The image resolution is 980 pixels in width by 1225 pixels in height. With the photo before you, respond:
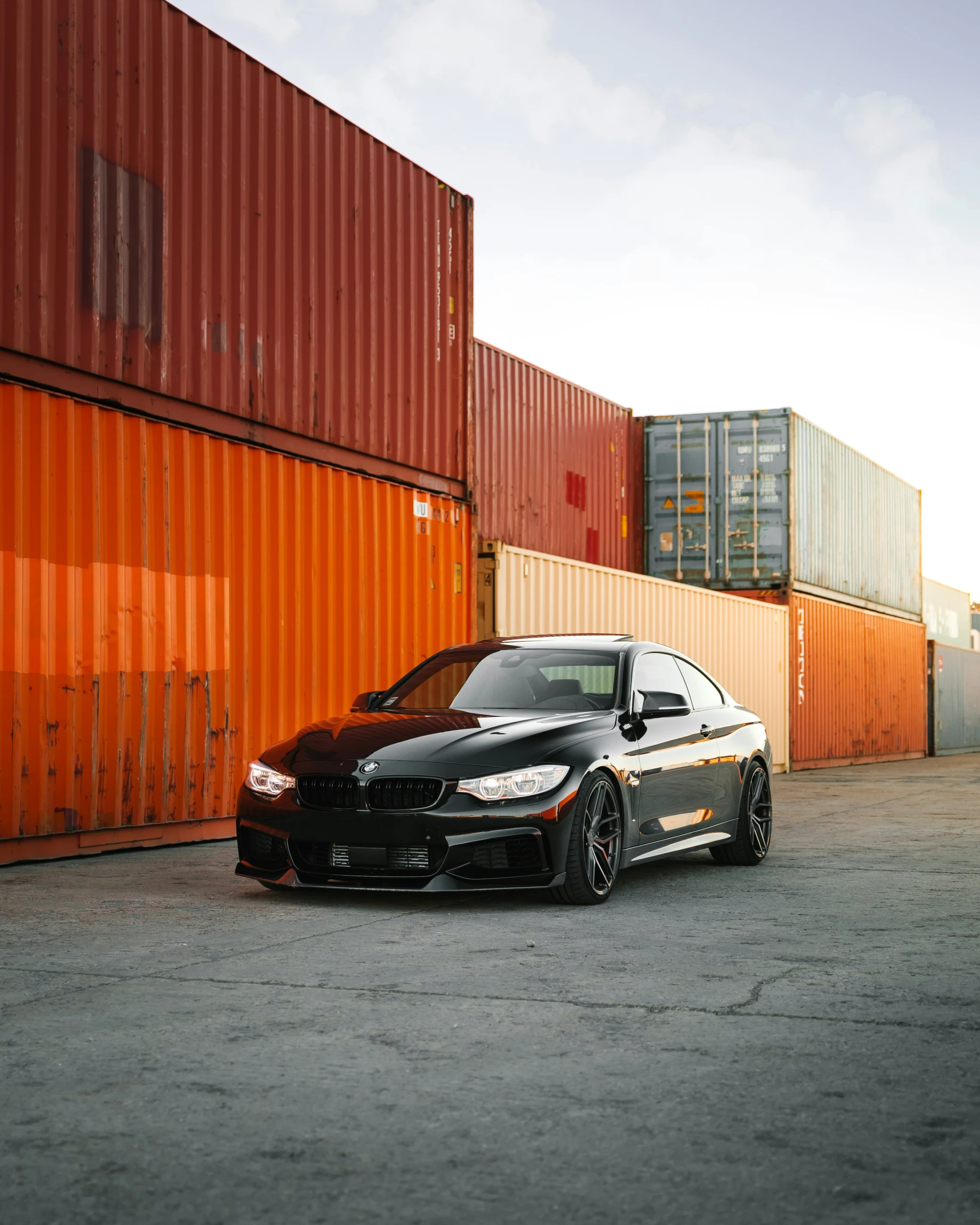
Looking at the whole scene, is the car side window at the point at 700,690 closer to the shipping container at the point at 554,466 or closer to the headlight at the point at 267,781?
the headlight at the point at 267,781

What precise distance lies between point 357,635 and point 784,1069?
28.9 ft

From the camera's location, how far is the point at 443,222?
46.4 ft

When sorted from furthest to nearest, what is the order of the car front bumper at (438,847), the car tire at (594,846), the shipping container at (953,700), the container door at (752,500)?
the shipping container at (953,700) < the container door at (752,500) < the car tire at (594,846) < the car front bumper at (438,847)

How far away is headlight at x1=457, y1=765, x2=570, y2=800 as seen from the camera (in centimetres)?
671

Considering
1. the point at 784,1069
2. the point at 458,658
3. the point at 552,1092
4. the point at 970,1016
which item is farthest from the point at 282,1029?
the point at 458,658

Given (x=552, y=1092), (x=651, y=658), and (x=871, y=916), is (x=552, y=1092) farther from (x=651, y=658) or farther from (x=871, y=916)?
(x=651, y=658)

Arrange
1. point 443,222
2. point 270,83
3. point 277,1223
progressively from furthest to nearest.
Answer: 1. point 443,222
2. point 270,83
3. point 277,1223

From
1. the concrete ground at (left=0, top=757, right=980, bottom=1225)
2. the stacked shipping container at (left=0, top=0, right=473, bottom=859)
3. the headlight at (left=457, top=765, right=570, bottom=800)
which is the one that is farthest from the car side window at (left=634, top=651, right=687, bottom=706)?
the stacked shipping container at (left=0, top=0, right=473, bottom=859)

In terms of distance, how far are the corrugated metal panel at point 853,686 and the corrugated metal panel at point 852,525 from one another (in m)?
0.60

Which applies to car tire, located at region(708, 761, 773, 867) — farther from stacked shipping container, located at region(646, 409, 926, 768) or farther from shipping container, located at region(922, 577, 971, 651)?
shipping container, located at region(922, 577, 971, 651)

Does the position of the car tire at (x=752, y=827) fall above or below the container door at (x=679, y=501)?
below

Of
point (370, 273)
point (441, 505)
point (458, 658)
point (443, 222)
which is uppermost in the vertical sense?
point (443, 222)

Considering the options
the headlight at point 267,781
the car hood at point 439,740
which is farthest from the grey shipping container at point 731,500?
the headlight at point 267,781

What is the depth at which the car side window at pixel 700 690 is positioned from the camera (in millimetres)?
8789
